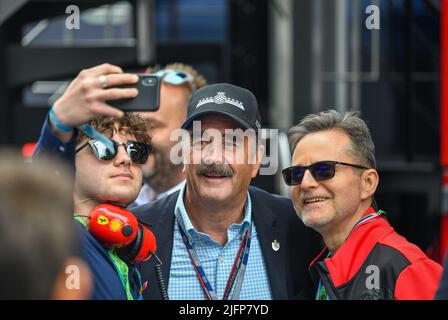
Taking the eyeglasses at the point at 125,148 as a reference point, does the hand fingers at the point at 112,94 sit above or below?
above

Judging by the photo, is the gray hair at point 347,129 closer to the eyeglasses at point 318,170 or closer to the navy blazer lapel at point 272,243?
the eyeglasses at point 318,170

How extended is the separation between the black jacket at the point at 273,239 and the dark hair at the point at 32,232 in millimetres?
1189

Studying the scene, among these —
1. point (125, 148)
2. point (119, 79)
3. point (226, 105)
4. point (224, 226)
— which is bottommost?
point (224, 226)

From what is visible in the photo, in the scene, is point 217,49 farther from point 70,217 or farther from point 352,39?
point 70,217

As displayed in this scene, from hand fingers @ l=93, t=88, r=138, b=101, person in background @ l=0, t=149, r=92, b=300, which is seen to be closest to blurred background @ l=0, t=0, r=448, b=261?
hand fingers @ l=93, t=88, r=138, b=101

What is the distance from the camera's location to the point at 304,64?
7.26m

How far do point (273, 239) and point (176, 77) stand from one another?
1230 mm

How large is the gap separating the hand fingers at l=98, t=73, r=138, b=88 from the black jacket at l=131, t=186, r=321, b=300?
0.80 m

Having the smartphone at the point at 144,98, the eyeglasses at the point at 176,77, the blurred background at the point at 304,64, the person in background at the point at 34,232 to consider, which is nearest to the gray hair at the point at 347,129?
the smartphone at the point at 144,98

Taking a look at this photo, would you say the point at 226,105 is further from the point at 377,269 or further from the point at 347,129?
the point at 377,269

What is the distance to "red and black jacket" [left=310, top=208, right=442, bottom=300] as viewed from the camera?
2623 millimetres

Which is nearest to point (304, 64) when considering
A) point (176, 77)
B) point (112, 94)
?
point (176, 77)

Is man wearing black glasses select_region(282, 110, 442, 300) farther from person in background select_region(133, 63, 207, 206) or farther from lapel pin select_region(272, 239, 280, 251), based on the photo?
person in background select_region(133, 63, 207, 206)

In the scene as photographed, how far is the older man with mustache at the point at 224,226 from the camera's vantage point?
124 inches
